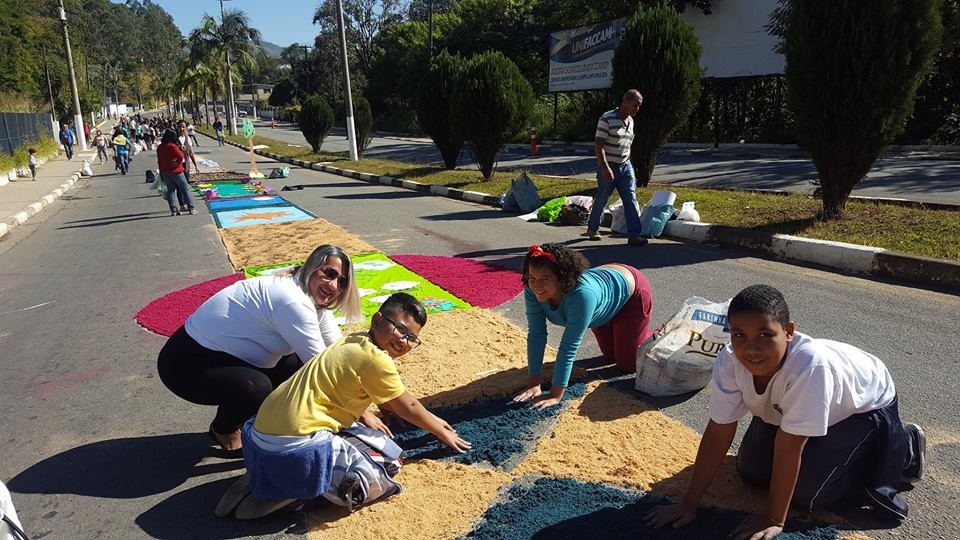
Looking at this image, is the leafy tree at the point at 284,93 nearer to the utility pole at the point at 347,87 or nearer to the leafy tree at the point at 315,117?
the leafy tree at the point at 315,117

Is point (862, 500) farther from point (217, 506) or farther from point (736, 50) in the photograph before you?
point (736, 50)

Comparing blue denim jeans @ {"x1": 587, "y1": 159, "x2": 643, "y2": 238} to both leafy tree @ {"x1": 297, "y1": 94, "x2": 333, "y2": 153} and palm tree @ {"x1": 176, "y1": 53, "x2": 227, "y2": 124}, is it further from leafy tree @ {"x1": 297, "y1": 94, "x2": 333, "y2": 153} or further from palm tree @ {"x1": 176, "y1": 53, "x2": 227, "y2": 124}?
palm tree @ {"x1": 176, "y1": 53, "x2": 227, "y2": 124}

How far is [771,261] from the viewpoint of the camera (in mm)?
6859

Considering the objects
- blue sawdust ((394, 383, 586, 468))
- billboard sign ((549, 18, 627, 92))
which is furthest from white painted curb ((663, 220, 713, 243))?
billboard sign ((549, 18, 627, 92))

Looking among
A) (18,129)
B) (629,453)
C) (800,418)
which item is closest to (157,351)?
(629,453)

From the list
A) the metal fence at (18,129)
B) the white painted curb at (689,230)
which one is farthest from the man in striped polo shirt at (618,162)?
the metal fence at (18,129)

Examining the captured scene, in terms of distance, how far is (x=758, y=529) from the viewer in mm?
2422

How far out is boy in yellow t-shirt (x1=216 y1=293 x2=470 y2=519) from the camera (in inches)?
104

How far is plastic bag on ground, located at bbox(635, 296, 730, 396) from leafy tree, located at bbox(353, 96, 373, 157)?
22413 millimetres

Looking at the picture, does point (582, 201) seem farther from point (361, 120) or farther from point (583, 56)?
point (583, 56)

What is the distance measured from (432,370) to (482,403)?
63cm

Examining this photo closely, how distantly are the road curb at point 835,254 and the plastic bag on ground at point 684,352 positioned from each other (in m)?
3.14

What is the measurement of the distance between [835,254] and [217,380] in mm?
5803

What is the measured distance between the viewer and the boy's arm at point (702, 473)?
2.50 meters
